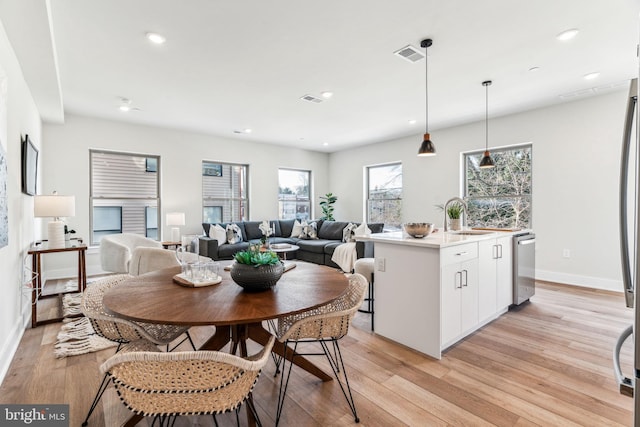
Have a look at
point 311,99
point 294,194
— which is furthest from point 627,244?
point 294,194

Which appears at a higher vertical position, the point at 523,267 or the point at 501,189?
the point at 501,189

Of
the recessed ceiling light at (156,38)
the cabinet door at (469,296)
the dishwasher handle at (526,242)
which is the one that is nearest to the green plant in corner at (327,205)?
the dishwasher handle at (526,242)

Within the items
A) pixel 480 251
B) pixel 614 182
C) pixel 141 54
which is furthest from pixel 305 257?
pixel 614 182

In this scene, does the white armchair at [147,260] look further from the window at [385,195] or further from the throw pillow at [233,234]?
the window at [385,195]

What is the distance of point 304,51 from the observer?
295 centimetres

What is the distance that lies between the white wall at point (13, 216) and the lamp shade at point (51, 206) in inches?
4.1

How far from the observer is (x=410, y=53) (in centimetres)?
298

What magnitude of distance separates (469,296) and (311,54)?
8.63 ft

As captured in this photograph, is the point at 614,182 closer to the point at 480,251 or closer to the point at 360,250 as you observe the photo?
the point at 480,251

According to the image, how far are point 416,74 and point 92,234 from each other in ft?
18.1

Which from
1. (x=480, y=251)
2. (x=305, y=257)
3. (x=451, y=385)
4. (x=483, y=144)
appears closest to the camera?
(x=451, y=385)

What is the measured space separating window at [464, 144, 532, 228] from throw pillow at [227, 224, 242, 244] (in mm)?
4180

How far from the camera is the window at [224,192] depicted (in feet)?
21.0

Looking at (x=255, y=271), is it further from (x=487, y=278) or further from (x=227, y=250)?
(x=227, y=250)
